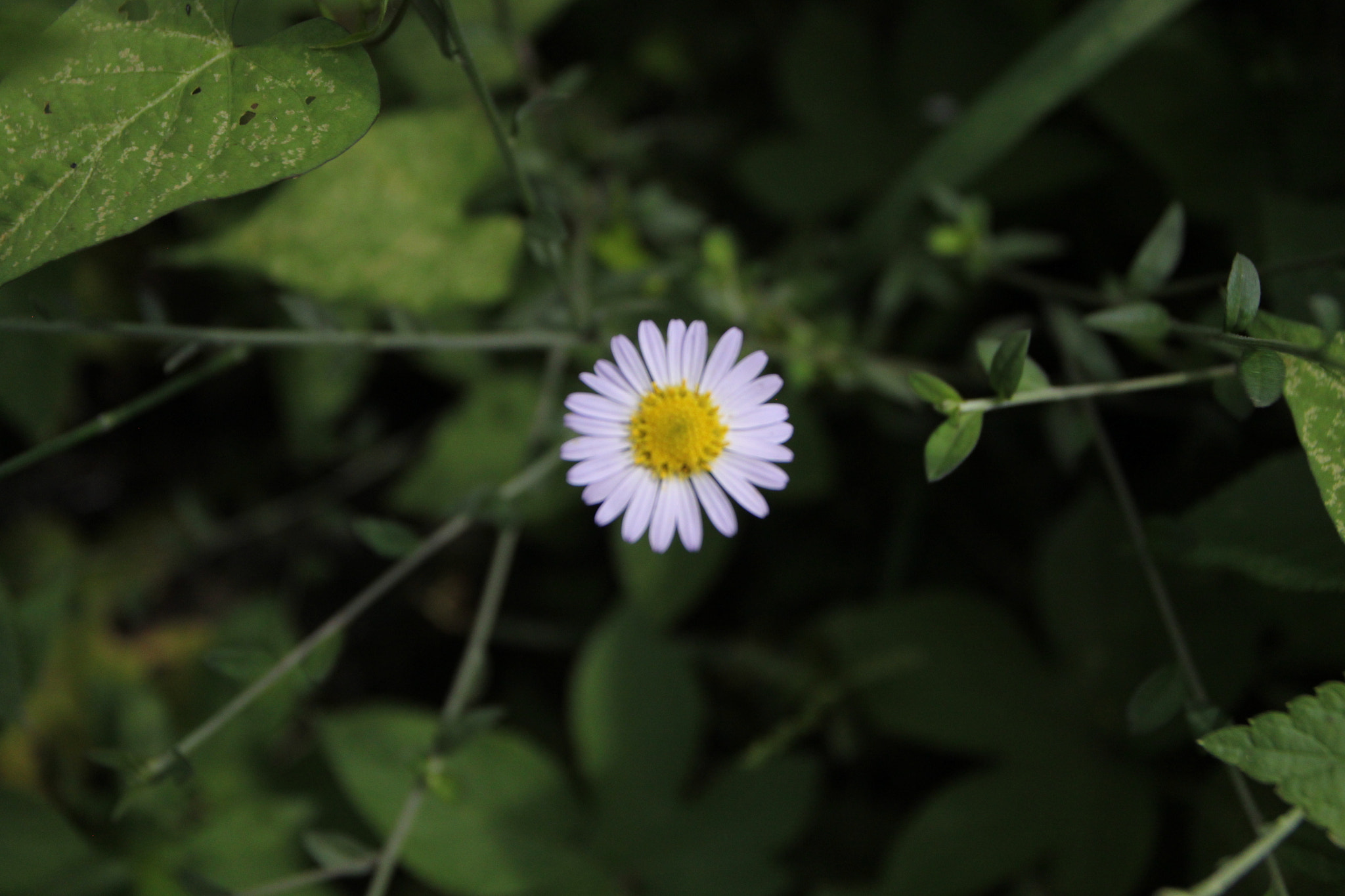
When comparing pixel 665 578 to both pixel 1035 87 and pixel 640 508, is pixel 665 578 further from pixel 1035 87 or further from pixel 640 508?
pixel 1035 87

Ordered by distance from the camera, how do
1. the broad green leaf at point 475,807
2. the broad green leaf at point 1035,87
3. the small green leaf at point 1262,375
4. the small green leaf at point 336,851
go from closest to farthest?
the small green leaf at point 1262,375 → the small green leaf at point 336,851 → the broad green leaf at point 1035,87 → the broad green leaf at point 475,807

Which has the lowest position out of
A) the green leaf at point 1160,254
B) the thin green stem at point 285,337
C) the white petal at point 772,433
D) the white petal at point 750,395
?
the white petal at point 772,433

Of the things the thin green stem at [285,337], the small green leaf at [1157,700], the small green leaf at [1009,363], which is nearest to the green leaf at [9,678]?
the thin green stem at [285,337]

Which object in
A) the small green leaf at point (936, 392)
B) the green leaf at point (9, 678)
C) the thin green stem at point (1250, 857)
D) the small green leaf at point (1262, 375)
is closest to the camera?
the thin green stem at point (1250, 857)

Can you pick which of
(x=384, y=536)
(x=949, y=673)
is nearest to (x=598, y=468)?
(x=384, y=536)

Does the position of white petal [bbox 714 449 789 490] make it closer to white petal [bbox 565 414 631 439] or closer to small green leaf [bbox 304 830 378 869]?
white petal [bbox 565 414 631 439]

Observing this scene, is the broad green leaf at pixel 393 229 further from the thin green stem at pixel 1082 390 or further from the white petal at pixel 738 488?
the thin green stem at pixel 1082 390
